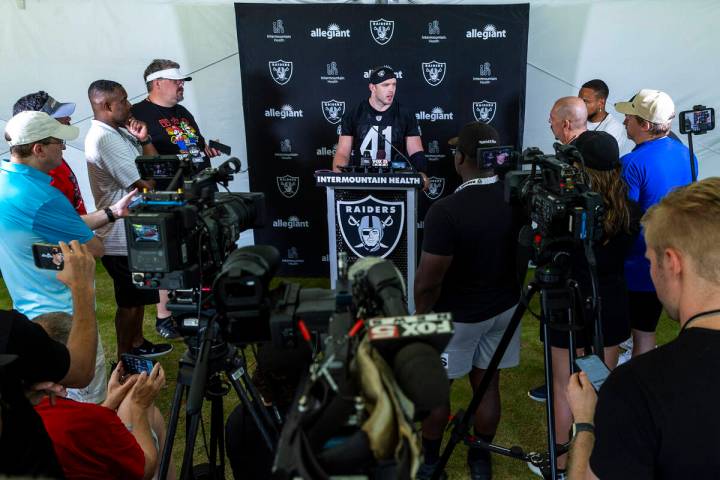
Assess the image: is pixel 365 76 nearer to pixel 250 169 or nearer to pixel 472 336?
pixel 250 169

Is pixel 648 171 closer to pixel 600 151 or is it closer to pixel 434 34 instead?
pixel 600 151

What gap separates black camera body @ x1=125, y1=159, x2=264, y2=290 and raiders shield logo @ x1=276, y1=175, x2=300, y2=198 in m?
3.12

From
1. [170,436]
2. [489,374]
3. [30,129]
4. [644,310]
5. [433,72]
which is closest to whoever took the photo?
[170,436]

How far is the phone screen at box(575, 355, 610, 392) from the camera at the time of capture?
150cm

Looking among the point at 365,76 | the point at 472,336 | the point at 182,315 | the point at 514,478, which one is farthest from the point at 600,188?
the point at 365,76

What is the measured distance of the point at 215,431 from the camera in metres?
2.02

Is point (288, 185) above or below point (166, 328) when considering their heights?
above

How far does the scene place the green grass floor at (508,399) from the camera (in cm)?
281

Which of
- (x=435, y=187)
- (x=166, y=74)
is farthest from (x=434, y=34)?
(x=166, y=74)

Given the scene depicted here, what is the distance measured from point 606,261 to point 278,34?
11.2ft

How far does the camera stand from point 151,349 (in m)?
3.90

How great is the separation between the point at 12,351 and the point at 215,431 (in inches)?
31.8

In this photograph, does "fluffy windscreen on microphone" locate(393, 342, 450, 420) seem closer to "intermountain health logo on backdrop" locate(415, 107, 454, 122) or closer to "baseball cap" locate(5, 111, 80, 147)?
"baseball cap" locate(5, 111, 80, 147)

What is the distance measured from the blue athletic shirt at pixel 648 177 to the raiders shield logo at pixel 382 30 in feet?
8.03
